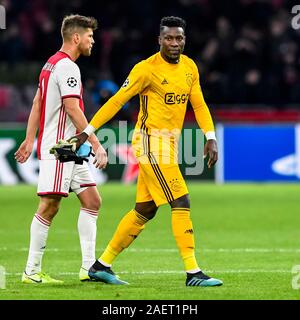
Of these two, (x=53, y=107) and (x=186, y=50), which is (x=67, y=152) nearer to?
(x=53, y=107)

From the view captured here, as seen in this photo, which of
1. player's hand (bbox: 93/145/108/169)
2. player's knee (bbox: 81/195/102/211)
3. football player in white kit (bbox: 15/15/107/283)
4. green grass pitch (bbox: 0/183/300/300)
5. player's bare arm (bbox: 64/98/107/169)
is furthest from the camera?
player's knee (bbox: 81/195/102/211)

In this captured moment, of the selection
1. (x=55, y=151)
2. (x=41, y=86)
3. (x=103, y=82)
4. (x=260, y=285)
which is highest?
(x=103, y=82)

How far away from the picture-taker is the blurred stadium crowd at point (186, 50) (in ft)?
74.4

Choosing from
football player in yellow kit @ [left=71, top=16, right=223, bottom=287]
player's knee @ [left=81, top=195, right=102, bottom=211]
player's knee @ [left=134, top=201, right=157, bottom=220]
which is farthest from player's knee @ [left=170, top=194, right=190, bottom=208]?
player's knee @ [left=81, top=195, right=102, bottom=211]

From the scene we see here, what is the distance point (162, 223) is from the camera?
571 inches

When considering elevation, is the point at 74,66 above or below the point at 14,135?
below

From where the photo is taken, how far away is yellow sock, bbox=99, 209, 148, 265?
352 inches

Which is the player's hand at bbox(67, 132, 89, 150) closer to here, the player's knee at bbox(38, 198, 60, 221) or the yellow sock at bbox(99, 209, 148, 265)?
the player's knee at bbox(38, 198, 60, 221)

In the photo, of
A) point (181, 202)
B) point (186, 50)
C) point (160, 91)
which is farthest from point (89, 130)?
point (186, 50)

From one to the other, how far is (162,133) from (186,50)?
14.8 metres

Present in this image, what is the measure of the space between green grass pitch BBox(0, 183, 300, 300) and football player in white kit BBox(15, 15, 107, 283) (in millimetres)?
353

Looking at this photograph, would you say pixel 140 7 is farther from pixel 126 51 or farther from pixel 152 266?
pixel 152 266

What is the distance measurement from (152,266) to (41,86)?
2.17m

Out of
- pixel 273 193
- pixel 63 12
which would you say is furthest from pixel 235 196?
pixel 63 12
